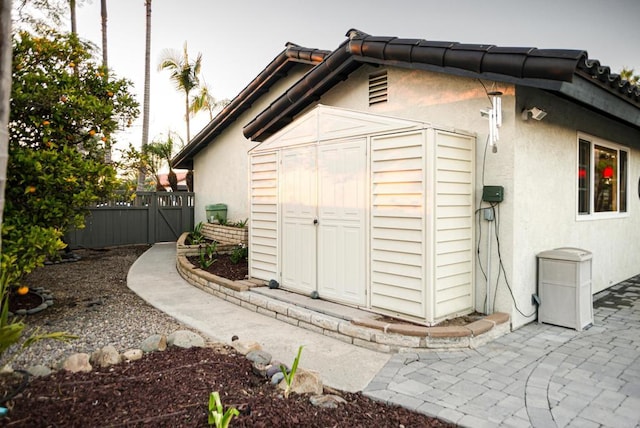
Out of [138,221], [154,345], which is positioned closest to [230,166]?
[138,221]

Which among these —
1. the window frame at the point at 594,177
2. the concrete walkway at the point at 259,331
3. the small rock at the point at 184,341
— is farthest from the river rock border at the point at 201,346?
the window frame at the point at 594,177

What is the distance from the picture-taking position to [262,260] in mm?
7121

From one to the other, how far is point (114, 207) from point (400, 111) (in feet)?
33.7

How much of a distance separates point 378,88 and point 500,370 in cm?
435

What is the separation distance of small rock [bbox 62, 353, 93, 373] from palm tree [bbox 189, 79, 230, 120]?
20151 millimetres

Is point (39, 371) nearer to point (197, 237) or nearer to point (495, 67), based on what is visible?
point (495, 67)

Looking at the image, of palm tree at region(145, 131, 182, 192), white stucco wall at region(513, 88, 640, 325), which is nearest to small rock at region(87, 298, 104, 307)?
white stucco wall at region(513, 88, 640, 325)

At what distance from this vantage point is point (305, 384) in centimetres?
335

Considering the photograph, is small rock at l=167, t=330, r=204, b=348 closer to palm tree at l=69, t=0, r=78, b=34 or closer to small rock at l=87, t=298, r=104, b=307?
small rock at l=87, t=298, r=104, b=307

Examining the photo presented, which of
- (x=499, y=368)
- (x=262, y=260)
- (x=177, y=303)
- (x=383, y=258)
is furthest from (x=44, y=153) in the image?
(x=499, y=368)

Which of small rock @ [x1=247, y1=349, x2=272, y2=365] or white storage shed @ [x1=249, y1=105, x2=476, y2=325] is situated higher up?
white storage shed @ [x1=249, y1=105, x2=476, y2=325]

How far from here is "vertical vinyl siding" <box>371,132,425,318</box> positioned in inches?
188

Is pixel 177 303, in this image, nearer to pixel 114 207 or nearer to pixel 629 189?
pixel 114 207

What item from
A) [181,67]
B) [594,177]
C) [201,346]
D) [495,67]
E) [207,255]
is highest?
[181,67]
